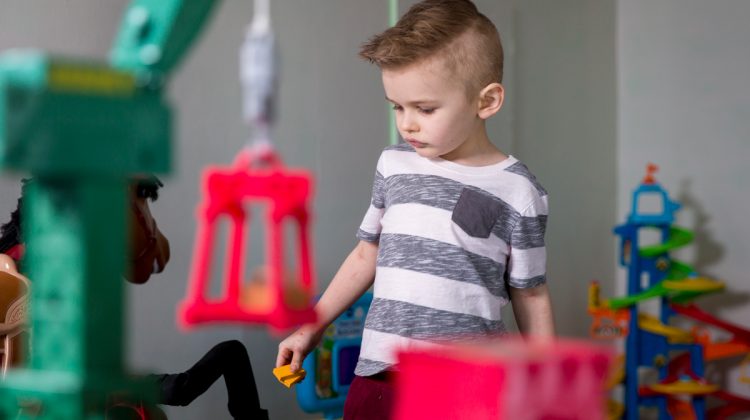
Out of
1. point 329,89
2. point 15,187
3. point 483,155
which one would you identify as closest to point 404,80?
point 483,155

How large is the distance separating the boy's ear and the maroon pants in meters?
0.34

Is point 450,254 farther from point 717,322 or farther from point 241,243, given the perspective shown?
point 717,322

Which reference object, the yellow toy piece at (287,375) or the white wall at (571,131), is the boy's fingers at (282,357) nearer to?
the yellow toy piece at (287,375)

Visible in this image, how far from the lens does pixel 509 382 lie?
20.6 inches

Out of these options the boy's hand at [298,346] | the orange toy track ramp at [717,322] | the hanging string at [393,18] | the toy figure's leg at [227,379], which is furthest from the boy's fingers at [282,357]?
the orange toy track ramp at [717,322]

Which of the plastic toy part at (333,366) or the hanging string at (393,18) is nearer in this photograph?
the plastic toy part at (333,366)

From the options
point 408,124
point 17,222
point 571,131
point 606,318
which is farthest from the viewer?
point 571,131

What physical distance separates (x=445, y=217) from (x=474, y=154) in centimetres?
10

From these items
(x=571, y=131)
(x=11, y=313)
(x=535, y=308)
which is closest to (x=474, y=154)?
(x=535, y=308)

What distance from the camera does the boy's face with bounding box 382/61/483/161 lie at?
1.08 meters

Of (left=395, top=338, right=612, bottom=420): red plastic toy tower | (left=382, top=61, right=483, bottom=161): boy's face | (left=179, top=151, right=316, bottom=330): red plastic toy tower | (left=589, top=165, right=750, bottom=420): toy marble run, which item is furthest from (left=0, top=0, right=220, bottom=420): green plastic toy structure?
(left=589, top=165, right=750, bottom=420): toy marble run

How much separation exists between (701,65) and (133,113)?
2435 mm

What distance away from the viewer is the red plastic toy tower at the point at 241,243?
0.51m

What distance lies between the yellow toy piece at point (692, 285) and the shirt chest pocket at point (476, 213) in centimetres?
139
